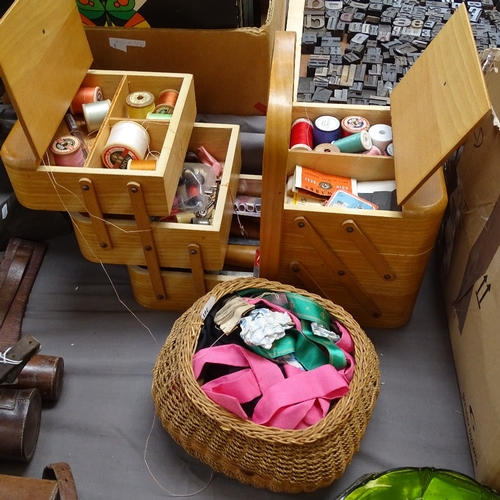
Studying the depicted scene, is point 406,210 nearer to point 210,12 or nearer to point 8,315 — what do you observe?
point 210,12

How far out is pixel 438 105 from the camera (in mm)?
915

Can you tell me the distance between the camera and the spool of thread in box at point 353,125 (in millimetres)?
1165

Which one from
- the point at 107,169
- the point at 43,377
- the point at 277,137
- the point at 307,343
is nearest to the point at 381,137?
the point at 277,137

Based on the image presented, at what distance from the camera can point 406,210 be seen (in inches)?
38.2

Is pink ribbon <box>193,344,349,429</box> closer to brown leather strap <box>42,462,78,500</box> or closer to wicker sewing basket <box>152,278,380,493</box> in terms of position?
wicker sewing basket <box>152,278,380,493</box>

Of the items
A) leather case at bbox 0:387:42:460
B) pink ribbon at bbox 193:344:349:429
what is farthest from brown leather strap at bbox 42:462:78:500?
pink ribbon at bbox 193:344:349:429

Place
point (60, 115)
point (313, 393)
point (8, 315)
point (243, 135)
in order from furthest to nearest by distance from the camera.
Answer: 1. point (243, 135)
2. point (8, 315)
3. point (60, 115)
4. point (313, 393)

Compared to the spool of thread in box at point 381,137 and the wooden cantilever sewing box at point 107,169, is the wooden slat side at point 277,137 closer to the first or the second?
the wooden cantilever sewing box at point 107,169

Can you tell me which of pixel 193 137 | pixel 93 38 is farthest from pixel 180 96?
pixel 93 38

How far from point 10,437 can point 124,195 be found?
50 centimetres

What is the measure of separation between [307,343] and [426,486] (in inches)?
12.9

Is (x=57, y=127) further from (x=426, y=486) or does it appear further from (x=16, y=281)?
(x=426, y=486)

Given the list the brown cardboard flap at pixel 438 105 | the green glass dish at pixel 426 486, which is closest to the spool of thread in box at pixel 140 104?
the brown cardboard flap at pixel 438 105

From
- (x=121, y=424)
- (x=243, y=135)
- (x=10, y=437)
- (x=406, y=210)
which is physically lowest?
(x=121, y=424)
